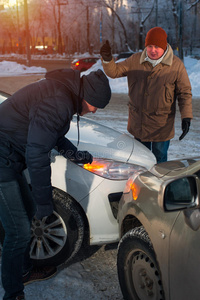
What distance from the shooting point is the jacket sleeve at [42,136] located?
85.4 inches

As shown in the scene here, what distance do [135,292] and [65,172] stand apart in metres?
1.02

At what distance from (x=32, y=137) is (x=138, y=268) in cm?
104

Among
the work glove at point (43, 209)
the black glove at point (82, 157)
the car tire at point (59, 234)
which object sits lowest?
the car tire at point (59, 234)

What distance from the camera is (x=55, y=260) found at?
3.09 meters

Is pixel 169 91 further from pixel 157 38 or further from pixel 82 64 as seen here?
pixel 82 64

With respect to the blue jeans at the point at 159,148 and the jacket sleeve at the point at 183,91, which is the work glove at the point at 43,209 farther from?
the jacket sleeve at the point at 183,91

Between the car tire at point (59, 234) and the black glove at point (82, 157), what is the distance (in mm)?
285

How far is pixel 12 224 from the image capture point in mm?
2438

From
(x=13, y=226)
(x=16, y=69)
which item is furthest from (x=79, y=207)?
(x=16, y=69)

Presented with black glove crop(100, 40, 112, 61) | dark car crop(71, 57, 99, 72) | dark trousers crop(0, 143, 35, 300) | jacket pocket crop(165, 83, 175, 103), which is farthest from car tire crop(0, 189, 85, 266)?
dark car crop(71, 57, 99, 72)

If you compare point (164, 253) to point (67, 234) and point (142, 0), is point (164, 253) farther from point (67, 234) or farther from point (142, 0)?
point (142, 0)

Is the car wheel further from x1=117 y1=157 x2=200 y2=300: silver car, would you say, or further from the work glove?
the work glove

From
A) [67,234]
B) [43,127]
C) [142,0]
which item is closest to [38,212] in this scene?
[43,127]

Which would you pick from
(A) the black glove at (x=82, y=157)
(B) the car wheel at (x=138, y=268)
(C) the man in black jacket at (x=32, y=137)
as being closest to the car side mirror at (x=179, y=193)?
(B) the car wheel at (x=138, y=268)
